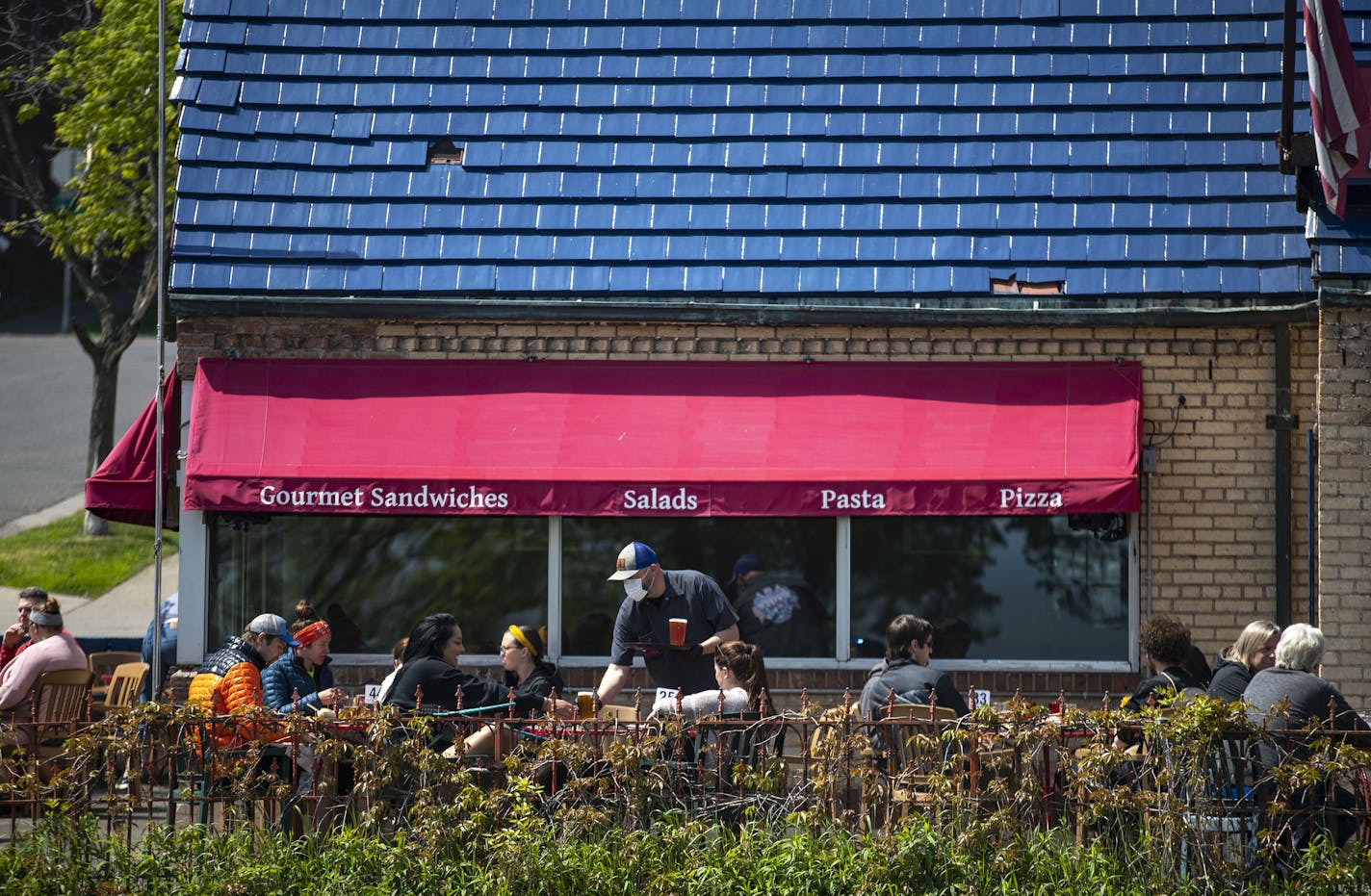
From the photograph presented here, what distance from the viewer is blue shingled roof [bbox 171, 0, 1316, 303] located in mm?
10805

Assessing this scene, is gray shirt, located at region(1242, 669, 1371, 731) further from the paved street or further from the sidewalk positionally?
the paved street

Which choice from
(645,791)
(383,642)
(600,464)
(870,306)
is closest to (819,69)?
(870,306)

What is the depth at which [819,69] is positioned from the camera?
11.5 meters

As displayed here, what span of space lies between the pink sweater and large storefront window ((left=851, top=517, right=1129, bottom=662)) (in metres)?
5.03

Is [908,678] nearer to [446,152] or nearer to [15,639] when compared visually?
[446,152]

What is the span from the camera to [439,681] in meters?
8.41

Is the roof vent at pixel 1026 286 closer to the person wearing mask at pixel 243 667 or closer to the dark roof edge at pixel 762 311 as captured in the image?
the dark roof edge at pixel 762 311

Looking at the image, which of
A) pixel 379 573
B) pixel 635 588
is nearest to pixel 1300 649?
pixel 635 588

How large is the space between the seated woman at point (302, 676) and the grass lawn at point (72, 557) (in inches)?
402

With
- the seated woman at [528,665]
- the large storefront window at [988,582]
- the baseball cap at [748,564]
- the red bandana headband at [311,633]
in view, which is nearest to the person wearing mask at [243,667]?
the red bandana headband at [311,633]

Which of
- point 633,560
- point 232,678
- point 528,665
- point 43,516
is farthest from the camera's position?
point 43,516

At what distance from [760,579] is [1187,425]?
2.92 m

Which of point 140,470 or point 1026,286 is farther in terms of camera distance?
point 140,470

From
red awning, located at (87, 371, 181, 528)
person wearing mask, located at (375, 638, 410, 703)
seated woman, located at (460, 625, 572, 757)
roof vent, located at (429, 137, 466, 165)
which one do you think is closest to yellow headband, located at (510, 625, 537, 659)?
seated woman, located at (460, 625, 572, 757)
